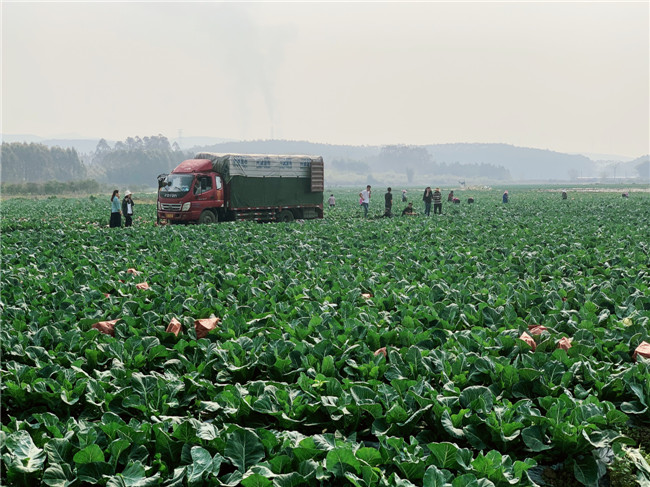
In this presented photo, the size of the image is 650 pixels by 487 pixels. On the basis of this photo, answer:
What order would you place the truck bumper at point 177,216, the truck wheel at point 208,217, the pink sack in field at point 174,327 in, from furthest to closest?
the truck wheel at point 208,217 → the truck bumper at point 177,216 → the pink sack in field at point 174,327

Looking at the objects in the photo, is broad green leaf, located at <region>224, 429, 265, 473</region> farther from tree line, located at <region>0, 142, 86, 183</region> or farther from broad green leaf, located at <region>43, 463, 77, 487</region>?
tree line, located at <region>0, 142, 86, 183</region>

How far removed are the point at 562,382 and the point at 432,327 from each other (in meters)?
2.18

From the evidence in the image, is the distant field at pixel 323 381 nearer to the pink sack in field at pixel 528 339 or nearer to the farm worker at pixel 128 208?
the pink sack in field at pixel 528 339

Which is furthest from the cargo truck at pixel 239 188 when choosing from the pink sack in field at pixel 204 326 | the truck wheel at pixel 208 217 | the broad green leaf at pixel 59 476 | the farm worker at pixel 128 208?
the broad green leaf at pixel 59 476

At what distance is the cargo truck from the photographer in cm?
2478

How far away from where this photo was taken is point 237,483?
3.71 m

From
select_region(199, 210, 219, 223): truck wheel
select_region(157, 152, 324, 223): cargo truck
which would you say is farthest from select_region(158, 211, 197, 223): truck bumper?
select_region(199, 210, 219, 223): truck wheel

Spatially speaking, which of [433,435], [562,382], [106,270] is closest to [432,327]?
[562,382]

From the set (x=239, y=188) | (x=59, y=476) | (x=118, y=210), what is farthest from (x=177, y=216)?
(x=59, y=476)

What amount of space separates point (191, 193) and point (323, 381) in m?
20.4

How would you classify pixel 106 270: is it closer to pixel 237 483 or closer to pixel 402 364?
pixel 402 364

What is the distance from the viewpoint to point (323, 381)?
5.23m

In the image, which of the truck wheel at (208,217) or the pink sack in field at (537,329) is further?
the truck wheel at (208,217)

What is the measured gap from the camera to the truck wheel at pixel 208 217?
25078 mm
